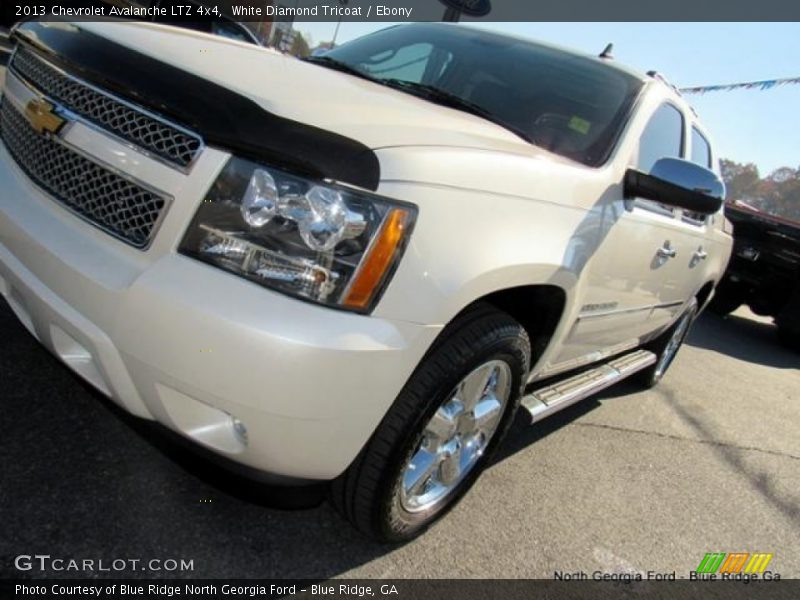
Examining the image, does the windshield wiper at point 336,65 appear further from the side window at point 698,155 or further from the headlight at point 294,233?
the side window at point 698,155

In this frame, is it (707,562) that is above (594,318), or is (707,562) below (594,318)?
below

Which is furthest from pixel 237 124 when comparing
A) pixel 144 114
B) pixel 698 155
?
pixel 698 155

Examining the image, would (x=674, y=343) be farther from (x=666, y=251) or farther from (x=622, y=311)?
(x=622, y=311)

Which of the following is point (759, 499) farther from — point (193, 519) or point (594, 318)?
point (193, 519)

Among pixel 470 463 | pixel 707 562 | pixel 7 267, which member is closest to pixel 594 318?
pixel 470 463

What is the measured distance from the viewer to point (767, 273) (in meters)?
8.16

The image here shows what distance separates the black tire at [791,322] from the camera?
785cm

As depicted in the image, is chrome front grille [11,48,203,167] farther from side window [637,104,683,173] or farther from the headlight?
side window [637,104,683,173]

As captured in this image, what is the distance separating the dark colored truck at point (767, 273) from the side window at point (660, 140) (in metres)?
5.54

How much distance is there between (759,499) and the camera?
3.39m

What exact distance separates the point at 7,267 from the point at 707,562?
2.82 metres

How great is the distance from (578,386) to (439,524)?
0.99 meters

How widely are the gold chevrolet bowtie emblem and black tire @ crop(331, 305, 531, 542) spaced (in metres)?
1.21

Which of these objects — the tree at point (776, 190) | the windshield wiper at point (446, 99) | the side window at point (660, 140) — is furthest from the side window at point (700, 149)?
the tree at point (776, 190)
